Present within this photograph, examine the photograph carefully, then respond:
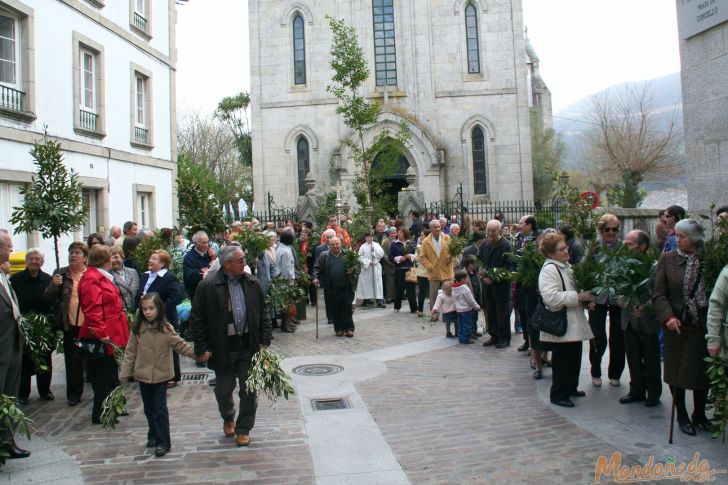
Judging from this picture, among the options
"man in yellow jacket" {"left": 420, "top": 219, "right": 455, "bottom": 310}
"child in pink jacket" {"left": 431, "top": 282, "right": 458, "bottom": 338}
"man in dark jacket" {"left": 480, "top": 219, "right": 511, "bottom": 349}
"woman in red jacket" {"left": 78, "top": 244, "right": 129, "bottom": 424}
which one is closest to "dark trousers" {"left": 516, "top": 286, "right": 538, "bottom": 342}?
"man in dark jacket" {"left": 480, "top": 219, "right": 511, "bottom": 349}

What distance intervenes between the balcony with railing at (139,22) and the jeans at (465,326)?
13.0 m

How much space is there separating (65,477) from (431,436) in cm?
331

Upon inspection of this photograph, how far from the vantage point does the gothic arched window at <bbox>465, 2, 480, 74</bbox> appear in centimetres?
2956

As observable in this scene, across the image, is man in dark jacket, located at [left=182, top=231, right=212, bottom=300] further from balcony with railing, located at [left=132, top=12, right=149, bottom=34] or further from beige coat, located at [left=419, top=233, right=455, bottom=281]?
balcony with railing, located at [left=132, top=12, right=149, bottom=34]

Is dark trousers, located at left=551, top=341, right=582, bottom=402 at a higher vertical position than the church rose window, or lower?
lower

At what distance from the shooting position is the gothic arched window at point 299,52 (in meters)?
29.8

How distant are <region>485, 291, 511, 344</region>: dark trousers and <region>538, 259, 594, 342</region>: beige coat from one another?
2.97m

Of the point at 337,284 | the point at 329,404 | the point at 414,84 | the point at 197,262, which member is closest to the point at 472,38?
the point at 414,84

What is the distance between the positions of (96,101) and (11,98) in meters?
3.13

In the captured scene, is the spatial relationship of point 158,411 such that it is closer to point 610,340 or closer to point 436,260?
point 610,340

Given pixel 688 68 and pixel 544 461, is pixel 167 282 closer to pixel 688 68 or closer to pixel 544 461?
pixel 544 461

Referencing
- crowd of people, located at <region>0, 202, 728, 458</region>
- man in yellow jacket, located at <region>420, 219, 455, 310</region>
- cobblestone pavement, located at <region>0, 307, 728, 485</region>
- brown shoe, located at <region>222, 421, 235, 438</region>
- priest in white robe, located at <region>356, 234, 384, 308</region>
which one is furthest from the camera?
priest in white robe, located at <region>356, 234, 384, 308</region>

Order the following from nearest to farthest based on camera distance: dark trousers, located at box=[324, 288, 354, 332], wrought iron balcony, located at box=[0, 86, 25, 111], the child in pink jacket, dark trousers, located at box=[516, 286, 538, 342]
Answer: dark trousers, located at box=[516, 286, 538, 342] → the child in pink jacket → dark trousers, located at box=[324, 288, 354, 332] → wrought iron balcony, located at box=[0, 86, 25, 111]

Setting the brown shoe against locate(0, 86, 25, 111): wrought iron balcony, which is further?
locate(0, 86, 25, 111): wrought iron balcony
